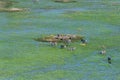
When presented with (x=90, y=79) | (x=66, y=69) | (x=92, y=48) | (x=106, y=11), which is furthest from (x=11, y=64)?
(x=106, y=11)

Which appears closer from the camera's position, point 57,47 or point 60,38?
point 57,47

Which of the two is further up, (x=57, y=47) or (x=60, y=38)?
(x=60, y=38)

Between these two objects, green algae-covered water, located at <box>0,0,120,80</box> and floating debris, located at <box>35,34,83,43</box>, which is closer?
green algae-covered water, located at <box>0,0,120,80</box>

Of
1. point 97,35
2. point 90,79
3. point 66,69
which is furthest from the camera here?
point 97,35

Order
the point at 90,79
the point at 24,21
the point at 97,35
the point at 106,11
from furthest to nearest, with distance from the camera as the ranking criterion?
the point at 106,11 → the point at 24,21 → the point at 97,35 → the point at 90,79

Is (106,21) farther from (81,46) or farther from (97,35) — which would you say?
(81,46)

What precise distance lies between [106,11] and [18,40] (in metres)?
19.9

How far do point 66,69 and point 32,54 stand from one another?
4.17 meters

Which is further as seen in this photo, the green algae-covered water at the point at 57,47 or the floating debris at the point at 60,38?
the floating debris at the point at 60,38

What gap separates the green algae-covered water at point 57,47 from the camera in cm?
2814

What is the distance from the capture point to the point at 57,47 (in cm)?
3491

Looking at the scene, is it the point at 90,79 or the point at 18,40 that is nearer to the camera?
the point at 90,79

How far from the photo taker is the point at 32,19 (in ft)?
159

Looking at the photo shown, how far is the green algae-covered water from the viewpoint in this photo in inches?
1108
